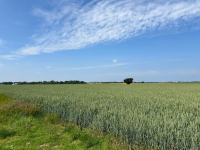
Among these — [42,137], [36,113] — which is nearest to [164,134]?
[42,137]

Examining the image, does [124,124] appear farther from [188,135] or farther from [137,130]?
[188,135]

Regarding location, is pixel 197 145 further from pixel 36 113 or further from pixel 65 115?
pixel 36 113

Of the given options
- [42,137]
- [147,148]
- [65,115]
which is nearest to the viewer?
[147,148]

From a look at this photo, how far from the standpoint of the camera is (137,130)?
16.5 feet

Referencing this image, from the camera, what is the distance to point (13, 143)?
6191 mm

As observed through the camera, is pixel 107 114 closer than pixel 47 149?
No

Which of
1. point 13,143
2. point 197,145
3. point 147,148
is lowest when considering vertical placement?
point 13,143

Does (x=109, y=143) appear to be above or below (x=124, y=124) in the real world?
below

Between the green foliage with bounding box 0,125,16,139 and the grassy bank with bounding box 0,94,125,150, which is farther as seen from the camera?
the green foliage with bounding box 0,125,16,139

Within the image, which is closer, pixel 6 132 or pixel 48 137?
pixel 48 137

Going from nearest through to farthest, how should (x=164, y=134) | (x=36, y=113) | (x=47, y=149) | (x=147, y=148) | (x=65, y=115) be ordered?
1. (x=164, y=134)
2. (x=147, y=148)
3. (x=47, y=149)
4. (x=65, y=115)
5. (x=36, y=113)

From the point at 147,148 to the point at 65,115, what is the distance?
19.9ft

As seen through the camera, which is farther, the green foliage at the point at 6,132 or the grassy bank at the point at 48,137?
the green foliage at the point at 6,132

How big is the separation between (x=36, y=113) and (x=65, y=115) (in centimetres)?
308
